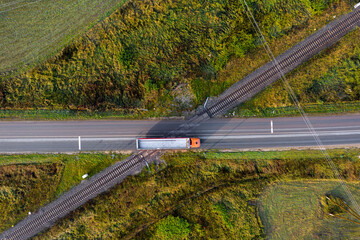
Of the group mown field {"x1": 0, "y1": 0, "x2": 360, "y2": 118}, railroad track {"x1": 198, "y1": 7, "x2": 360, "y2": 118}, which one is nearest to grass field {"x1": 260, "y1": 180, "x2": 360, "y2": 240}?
mown field {"x1": 0, "y1": 0, "x2": 360, "y2": 118}

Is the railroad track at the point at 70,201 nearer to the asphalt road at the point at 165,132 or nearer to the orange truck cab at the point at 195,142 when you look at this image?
the asphalt road at the point at 165,132

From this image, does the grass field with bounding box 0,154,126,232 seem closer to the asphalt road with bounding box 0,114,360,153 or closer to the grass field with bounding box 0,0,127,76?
the asphalt road with bounding box 0,114,360,153

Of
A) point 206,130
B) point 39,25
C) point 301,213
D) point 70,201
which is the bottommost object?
point 301,213

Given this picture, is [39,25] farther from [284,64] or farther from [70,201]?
[284,64]

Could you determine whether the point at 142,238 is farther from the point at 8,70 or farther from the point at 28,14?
the point at 28,14

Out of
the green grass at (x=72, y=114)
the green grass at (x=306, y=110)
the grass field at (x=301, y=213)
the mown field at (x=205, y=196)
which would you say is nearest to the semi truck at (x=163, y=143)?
the mown field at (x=205, y=196)

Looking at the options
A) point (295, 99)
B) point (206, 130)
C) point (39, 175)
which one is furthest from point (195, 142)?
point (39, 175)

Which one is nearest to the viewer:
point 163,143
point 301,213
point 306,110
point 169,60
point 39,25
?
point 163,143
